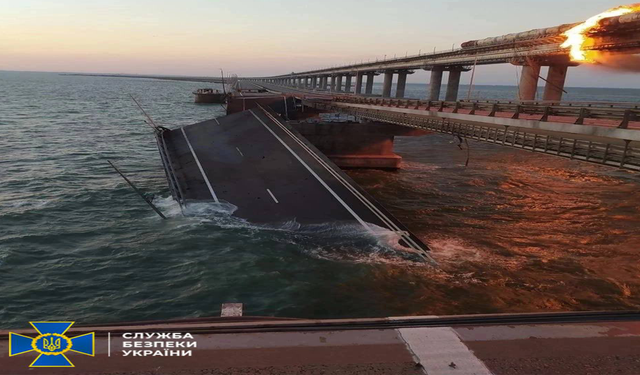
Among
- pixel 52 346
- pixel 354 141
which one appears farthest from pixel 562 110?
pixel 52 346

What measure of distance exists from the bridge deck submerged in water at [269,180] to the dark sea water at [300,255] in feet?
5.58

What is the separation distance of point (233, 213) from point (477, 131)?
67.3 feet

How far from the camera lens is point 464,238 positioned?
1006 inches

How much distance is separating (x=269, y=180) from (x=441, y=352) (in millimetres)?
26134

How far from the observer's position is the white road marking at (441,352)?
7594 millimetres

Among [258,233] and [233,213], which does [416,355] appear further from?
[233,213]

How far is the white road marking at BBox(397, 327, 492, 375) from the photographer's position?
24.9ft

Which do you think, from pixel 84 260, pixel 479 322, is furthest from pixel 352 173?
pixel 479 322

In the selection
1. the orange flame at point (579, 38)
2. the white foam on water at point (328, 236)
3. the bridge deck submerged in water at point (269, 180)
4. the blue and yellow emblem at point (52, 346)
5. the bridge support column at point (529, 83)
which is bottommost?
the white foam on water at point (328, 236)

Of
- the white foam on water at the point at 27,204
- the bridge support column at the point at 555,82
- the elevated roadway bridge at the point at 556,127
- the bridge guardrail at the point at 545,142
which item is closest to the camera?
the bridge guardrail at the point at 545,142

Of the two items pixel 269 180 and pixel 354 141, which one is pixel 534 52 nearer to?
pixel 354 141

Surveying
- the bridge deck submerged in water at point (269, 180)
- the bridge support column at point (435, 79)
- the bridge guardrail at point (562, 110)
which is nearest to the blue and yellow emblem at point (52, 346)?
the bridge deck submerged in water at point (269, 180)

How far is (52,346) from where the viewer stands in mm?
7859

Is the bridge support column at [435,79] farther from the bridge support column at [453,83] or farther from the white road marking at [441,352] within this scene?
the white road marking at [441,352]
